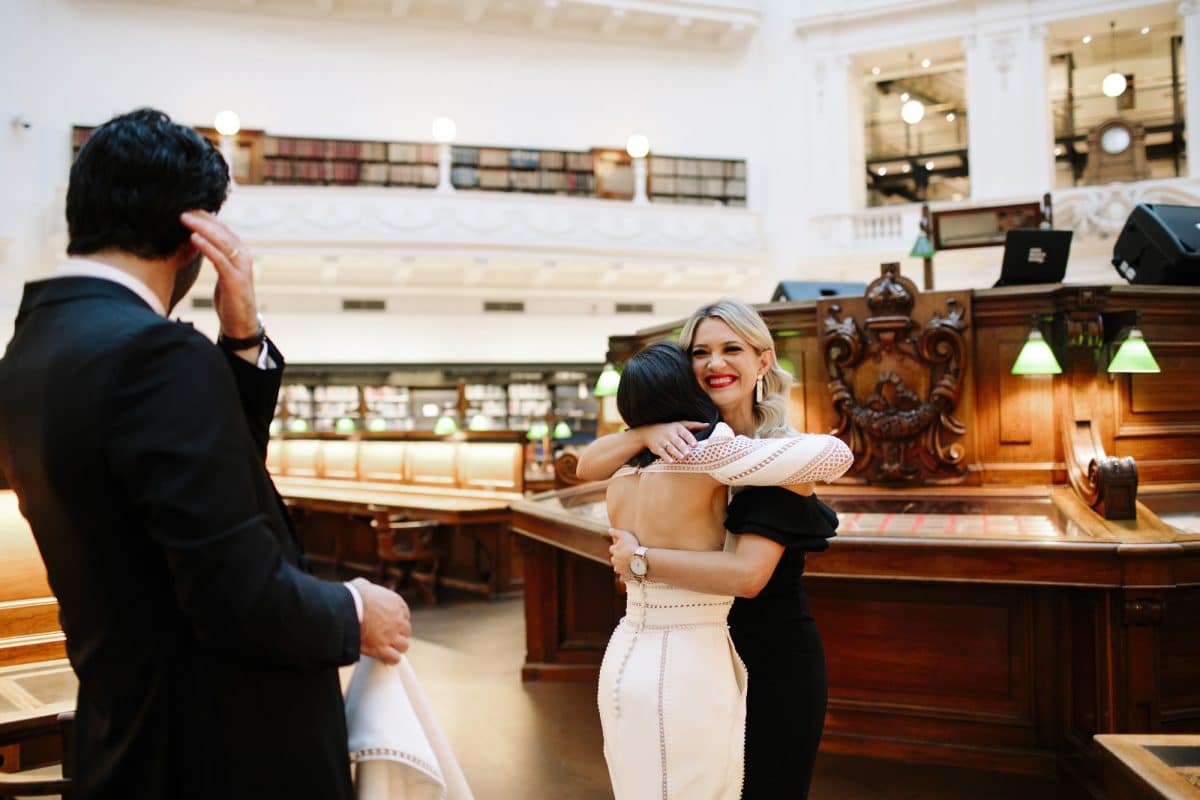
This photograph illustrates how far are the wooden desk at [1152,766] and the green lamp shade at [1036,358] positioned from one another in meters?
2.37

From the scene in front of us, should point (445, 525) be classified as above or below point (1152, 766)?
below

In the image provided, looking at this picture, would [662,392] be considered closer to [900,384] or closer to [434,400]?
[900,384]

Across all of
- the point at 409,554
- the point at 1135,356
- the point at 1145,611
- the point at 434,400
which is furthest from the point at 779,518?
the point at 434,400

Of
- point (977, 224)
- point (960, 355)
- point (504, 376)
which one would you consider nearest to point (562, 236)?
point (504, 376)

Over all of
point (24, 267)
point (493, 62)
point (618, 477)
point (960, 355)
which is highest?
point (493, 62)

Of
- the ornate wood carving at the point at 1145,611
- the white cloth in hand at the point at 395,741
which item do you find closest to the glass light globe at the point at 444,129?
the ornate wood carving at the point at 1145,611

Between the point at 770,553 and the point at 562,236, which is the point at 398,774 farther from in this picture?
the point at 562,236

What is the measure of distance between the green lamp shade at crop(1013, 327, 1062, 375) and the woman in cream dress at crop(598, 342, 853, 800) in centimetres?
251

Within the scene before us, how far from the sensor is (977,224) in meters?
5.88

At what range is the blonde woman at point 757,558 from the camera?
1.78 meters

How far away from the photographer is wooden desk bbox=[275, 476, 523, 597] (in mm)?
7059

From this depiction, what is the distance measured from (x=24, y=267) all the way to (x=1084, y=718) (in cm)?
1400

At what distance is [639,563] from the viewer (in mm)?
1802

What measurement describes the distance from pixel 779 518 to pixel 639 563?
0.28 metres
